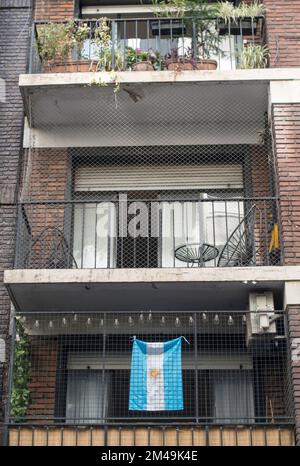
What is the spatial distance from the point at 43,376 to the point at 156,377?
5.74 feet

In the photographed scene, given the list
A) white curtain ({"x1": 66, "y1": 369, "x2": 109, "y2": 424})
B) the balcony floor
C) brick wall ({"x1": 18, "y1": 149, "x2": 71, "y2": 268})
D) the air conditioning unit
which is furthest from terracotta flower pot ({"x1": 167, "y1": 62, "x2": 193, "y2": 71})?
white curtain ({"x1": 66, "y1": 369, "x2": 109, "y2": 424})

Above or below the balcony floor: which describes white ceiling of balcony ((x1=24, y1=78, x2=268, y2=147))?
above

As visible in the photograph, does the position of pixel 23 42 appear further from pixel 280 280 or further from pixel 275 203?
pixel 280 280

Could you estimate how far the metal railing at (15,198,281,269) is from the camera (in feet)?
42.9

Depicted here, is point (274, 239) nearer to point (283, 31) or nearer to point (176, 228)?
point (176, 228)

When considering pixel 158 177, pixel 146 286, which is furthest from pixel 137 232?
pixel 146 286

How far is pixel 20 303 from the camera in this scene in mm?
12758

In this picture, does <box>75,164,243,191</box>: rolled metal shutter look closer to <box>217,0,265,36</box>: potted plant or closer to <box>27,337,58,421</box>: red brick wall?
<box>217,0,265,36</box>: potted plant

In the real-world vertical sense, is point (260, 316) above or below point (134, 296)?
below

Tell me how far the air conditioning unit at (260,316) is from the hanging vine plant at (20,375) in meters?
2.98

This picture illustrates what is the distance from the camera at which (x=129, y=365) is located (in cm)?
1290

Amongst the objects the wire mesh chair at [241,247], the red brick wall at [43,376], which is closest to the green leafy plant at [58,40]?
the wire mesh chair at [241,247]

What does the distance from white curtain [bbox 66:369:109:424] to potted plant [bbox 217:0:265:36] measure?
555 cm
